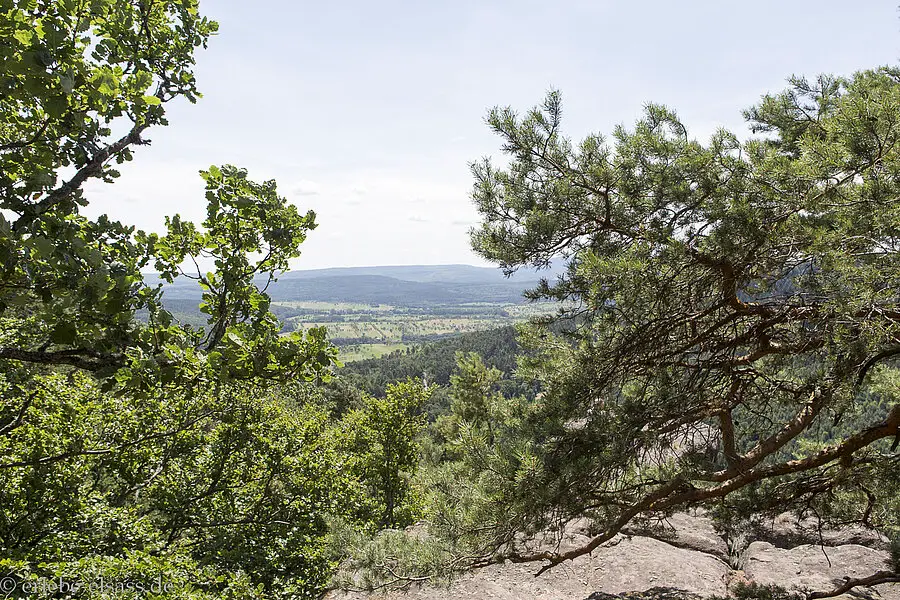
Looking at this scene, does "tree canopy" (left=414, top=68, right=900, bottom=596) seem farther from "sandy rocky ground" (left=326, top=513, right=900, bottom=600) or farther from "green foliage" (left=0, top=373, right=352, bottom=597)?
"green foliage" (left=0, top=373, right=352, bottom=597)

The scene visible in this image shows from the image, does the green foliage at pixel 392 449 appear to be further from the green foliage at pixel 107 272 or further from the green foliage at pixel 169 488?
the green foliage at pixel 107 272

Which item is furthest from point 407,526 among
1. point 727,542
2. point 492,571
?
point 727,542

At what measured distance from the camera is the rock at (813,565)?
954 cm

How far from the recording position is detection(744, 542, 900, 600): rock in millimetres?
9539

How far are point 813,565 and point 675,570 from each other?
366 cm

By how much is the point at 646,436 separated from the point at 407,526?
35.7 feet

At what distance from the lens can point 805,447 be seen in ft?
22.8

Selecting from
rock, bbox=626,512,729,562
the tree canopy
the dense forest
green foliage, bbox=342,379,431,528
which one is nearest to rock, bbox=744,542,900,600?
rock, bbox=626,512,729,562

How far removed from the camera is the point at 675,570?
995 cm

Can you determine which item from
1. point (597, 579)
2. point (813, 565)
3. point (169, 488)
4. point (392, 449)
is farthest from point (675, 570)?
point (169, 488)

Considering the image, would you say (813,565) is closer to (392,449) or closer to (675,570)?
(675,570)

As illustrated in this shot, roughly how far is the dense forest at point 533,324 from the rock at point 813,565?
3.53 metres

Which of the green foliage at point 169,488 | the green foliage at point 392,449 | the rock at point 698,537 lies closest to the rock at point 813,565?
the rock at point 698,537

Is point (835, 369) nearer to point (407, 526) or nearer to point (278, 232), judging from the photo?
point (278, 232)
